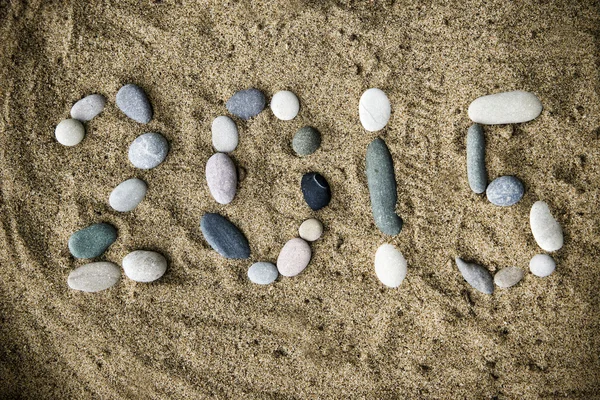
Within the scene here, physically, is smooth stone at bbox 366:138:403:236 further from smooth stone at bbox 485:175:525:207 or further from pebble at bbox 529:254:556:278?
pebble at bbox 529:254:556:278

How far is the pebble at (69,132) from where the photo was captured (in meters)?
1.41

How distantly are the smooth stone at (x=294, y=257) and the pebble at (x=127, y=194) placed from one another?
0.47 m

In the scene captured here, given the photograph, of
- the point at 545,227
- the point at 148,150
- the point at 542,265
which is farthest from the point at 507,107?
the point at 148,150

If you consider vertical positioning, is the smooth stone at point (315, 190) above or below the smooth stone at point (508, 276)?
above

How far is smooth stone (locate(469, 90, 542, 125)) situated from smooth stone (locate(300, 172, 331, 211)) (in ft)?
1.60

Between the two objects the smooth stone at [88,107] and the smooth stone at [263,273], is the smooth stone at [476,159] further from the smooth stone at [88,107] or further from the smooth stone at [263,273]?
the smooth stone at [88,107]

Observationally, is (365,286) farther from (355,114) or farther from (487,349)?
(355,114)

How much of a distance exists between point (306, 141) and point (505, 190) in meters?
0.60

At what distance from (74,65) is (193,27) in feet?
1.27

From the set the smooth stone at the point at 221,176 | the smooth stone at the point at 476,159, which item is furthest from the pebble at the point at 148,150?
the smooth stone at the point at 476,159

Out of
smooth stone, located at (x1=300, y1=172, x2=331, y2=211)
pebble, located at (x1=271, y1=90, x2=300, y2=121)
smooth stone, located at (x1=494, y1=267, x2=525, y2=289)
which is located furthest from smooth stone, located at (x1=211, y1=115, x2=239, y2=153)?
smooth stone, located at (x1=494, y1=267, x2=525, y2=289)

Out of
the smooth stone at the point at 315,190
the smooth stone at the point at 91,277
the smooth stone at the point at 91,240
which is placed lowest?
the smooth stone at the point at 91,277

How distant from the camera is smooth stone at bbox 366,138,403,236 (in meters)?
1.38

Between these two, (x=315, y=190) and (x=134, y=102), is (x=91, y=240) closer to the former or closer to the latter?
(x=134, y=102)
